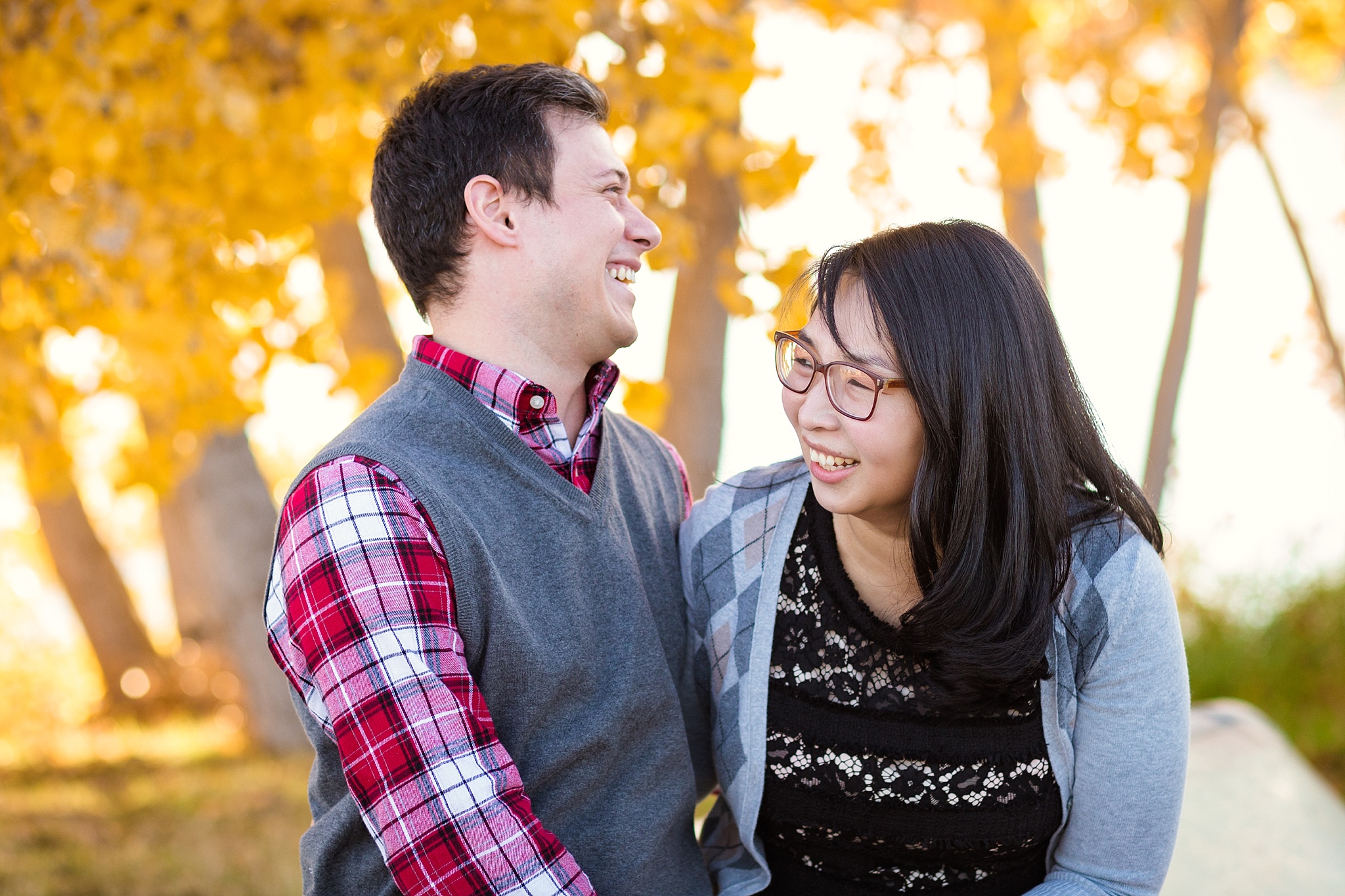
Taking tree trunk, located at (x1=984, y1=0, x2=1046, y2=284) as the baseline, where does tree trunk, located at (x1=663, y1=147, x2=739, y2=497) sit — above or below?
below

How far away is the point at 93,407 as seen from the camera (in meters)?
7.36

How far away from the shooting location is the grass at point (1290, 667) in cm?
430

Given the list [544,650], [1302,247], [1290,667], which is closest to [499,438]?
[544,650]

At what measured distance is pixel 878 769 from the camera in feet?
5.45

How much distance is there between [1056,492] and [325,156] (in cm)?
192

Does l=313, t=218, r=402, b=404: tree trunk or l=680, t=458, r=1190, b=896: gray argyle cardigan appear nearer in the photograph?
l=680, t=458, r=1190, b=896: gray argyle cardigan

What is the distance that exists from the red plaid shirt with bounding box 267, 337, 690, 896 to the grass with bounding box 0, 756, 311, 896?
101 inches

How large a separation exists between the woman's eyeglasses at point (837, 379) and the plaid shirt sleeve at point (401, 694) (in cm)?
61

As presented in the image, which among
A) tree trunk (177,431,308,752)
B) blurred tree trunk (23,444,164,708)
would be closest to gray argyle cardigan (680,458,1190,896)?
tree trunk (177,431,308,752)

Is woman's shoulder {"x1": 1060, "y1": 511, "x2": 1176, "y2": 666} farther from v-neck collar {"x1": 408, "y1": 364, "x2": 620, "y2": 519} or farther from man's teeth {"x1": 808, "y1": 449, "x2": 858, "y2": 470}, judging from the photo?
v-neck collar {"x1": 408, "y1": 364, "x2": 620, "y2": 519}

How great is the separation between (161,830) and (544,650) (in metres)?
3.43

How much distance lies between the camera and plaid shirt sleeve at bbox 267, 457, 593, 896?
1.36 meters

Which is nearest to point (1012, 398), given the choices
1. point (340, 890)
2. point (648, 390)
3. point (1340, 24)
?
point (648, 390)

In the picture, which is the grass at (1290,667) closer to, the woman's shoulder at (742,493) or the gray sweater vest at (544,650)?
the woman's shoulder at (742,493)
